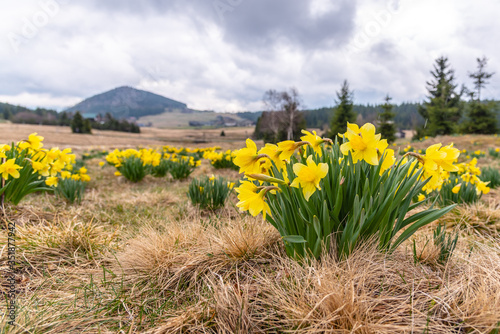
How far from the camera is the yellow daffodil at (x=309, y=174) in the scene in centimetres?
116

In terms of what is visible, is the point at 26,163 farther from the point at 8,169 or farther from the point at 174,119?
the point at 174,119

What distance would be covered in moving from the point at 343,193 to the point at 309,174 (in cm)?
39

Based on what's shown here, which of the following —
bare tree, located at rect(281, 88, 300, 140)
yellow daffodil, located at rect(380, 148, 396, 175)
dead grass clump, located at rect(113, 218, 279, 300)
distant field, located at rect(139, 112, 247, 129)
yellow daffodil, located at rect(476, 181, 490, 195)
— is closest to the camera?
yellow daffodil, located at rect(380, 148, 396, 175)

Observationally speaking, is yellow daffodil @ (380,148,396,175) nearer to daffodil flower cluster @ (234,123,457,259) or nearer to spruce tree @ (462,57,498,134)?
daffodil flower cluster @ (234,123,457,259)

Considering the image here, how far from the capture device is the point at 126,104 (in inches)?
6225

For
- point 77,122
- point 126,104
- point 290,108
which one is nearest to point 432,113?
point 290,108

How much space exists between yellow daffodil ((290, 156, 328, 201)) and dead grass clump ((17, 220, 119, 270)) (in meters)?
1.61

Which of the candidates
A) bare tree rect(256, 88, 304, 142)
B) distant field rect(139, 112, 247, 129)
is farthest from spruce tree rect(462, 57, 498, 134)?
distant field rect(139, 112, 247, 129)

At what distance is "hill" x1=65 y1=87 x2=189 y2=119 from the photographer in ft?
487

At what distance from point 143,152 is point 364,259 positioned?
5.53 m

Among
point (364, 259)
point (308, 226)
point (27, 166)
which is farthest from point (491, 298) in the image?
point (27, 166)

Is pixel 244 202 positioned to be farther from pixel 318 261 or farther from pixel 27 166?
pixel 27 166

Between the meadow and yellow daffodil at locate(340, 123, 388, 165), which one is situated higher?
yellow daffodil at locate(340, 123, 388, 165)

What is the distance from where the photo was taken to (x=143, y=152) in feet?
19.1
